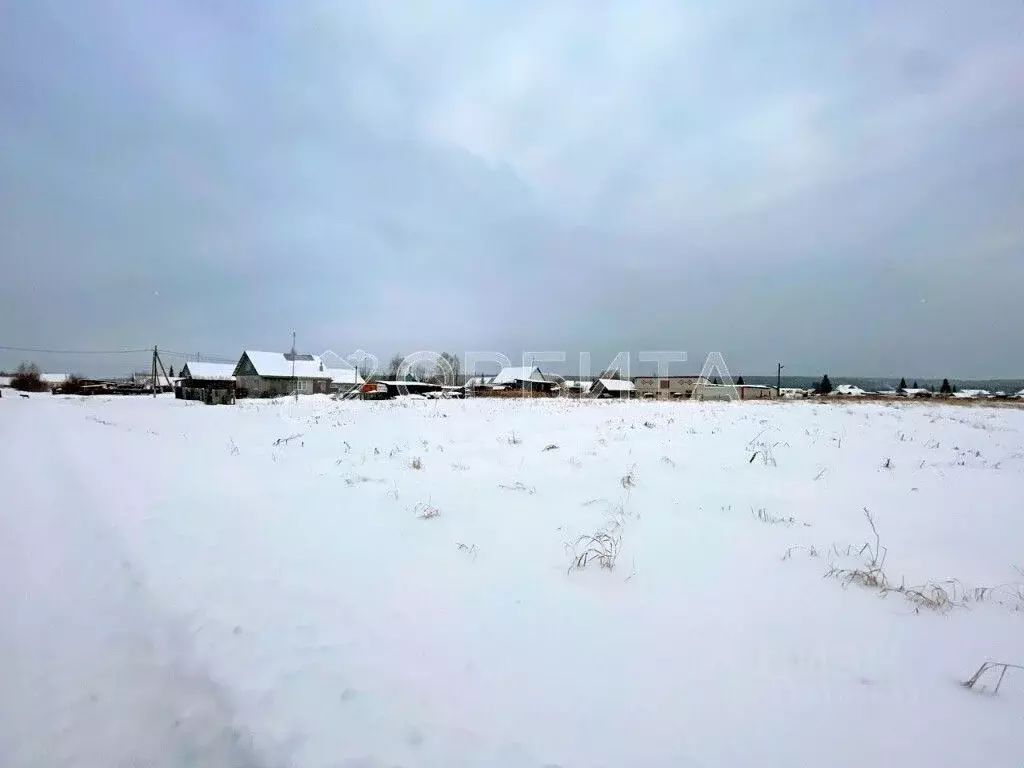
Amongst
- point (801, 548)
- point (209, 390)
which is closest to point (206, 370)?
point (209, 390)

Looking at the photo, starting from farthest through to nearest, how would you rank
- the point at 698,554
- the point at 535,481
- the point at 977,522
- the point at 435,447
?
the point at 435,447 < the point at 535,481 < the point at 977,522 < the point at 698,554

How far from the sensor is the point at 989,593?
10.6 feet

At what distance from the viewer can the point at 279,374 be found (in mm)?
54500

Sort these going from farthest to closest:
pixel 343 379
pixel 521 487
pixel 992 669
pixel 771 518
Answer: pixel 343 379 < pixel 521 487 < pixel 771 518 < pixel 992 669

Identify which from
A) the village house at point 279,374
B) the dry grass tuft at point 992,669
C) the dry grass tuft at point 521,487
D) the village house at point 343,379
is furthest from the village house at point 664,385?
the dry grass tuft at point 992,669

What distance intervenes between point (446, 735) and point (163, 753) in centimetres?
136

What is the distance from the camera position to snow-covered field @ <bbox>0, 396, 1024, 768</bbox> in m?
2.01

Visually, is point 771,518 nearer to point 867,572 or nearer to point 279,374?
point 867,572

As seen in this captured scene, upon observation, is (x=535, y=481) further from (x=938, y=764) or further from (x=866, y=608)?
(x=938, y=764)

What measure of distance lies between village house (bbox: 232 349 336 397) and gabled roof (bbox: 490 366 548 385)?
23383 mm

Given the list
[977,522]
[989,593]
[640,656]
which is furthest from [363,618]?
[977,522]

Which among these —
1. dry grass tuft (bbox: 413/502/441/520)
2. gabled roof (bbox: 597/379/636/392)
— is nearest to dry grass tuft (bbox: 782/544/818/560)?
A: dry grass tuft (bbox: 413/502/441/520)

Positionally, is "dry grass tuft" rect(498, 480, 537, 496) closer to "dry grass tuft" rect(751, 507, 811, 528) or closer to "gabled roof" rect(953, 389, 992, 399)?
"dry grass tuft" rect(751, 507, 811, 528)

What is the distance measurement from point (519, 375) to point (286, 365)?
30562 mm
